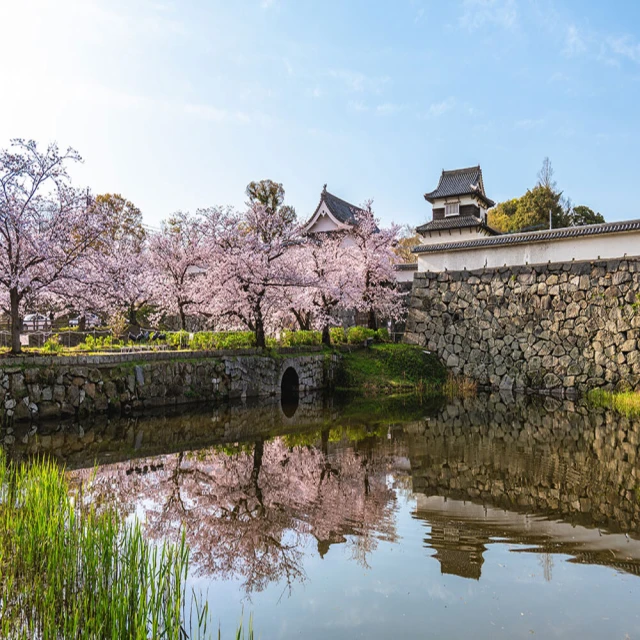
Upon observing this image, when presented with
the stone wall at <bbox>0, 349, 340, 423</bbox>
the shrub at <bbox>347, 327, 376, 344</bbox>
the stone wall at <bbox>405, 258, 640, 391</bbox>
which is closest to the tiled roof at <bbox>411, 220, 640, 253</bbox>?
the stone wall at <bbox>405, 258, 640, 391</bbox>

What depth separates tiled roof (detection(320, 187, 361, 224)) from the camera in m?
27.8

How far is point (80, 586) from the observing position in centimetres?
386

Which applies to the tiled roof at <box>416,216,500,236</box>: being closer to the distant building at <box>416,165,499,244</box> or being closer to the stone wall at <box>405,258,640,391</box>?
the distant building at <box>416,165,499,244</box>

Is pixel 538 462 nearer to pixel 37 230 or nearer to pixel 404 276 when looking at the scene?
pixel 37 230

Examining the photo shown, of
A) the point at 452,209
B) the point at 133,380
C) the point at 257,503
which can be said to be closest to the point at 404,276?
the point at 452,209

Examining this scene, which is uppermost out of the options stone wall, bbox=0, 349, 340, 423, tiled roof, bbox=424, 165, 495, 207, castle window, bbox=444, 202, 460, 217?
tiled roof, bbox=424, 165, 495, 207

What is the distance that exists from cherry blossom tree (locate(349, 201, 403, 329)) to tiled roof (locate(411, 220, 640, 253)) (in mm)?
1343

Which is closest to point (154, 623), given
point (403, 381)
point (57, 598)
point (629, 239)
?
point (57, 598)

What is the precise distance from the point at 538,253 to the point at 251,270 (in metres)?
10.9

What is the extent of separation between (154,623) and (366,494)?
4.29 m

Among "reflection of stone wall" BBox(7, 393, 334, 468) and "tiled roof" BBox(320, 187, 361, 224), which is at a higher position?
"tiled roof" BBox(320, 187, 361, 224)

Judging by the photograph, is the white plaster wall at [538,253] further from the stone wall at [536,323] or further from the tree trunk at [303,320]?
the tree trunk at [303,320]

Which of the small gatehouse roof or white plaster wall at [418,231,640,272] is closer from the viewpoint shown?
white plaster wall at [418,231,640,272]

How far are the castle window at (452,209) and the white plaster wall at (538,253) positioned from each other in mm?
5986
